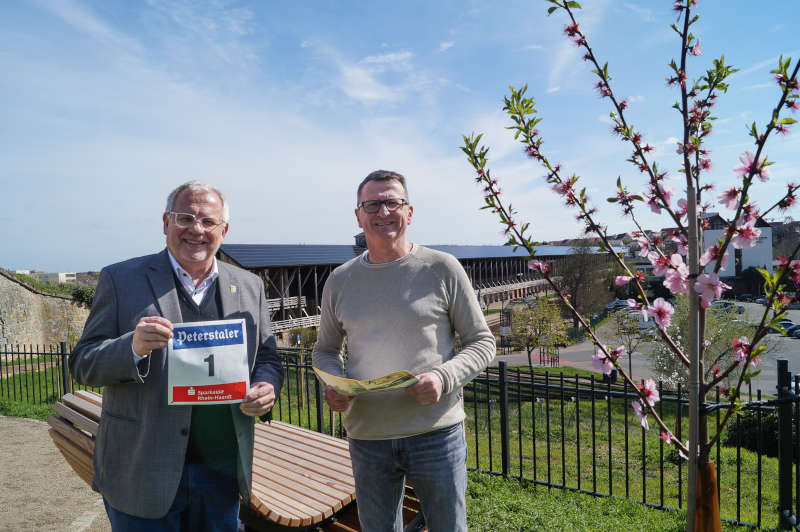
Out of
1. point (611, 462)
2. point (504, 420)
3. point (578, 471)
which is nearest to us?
point (578, 471)

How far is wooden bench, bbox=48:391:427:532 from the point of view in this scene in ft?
8.42

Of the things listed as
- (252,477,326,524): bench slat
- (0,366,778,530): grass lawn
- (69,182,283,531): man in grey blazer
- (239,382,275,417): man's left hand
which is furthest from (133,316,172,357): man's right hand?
(0,366,778,530): grass lawn

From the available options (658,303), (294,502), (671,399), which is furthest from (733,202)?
(671,399)

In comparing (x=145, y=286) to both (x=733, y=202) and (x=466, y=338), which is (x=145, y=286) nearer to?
(x=466, y=338)

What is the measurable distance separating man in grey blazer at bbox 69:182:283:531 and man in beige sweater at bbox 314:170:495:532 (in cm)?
49

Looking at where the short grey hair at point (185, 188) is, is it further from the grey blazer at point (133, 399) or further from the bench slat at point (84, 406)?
the bench slat at point (84, 406)

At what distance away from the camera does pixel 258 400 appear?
2.04 metres

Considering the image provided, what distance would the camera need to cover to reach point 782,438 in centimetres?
405

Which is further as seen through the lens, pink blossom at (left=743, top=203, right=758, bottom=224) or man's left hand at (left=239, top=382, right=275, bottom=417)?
man's left hand at (left=239, top=382, right=275, bottom=417)

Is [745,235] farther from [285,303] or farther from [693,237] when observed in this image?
[285,303]

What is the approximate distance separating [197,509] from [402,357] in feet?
3.72

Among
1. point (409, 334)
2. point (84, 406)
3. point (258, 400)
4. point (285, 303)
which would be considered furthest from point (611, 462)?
point (285, 303)

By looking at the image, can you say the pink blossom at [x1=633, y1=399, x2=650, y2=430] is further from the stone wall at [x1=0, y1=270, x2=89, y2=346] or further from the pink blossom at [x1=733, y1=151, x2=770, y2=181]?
the stone wall at [x1=0, y1=270, x2=89, y2=346]

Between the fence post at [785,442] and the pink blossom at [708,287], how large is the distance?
3.17m
